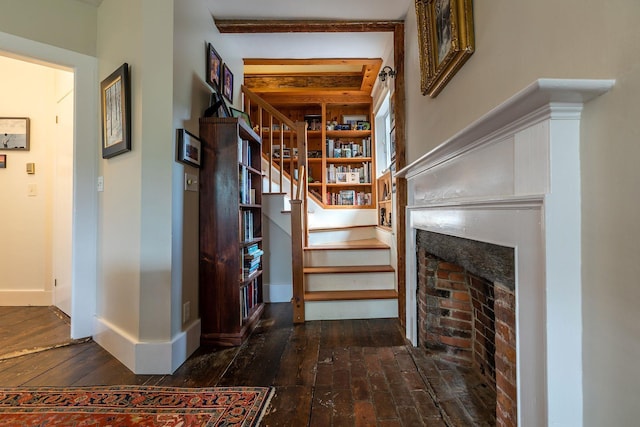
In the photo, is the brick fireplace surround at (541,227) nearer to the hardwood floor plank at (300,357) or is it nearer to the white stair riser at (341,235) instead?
the hardwood floor plank at (300,357)

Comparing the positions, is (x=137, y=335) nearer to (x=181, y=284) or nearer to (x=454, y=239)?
(x=181, y=284)

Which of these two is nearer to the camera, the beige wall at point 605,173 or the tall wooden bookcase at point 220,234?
the beige wall at point 605,173

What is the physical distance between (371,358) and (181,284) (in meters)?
1.34

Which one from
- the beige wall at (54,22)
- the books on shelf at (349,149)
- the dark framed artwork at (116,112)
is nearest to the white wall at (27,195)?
the beige wall at (54,22)

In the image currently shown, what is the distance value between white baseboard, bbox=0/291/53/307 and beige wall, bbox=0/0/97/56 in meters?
2.40

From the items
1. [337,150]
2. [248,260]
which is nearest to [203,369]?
[248,260]

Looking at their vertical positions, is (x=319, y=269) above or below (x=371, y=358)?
above

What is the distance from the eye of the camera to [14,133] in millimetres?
2879

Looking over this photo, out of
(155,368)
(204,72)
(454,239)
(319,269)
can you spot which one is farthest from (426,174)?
(155,368)

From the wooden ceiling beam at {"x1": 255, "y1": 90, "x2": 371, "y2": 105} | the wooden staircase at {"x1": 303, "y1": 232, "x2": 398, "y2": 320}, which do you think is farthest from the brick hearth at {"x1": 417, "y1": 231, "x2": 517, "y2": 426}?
the wooden ceiling beam at {"x1": 255, "y1": 90, "x2": 371, "y2": 105}

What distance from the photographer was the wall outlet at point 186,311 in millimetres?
1851

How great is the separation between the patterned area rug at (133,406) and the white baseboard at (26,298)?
→ 1.75 meters

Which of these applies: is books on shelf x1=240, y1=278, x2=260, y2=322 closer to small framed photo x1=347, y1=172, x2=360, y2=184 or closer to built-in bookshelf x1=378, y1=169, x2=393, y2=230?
built-in bookshelf x1=378, y1=169, x2=393, y2=230

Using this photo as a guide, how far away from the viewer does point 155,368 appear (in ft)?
5.57
